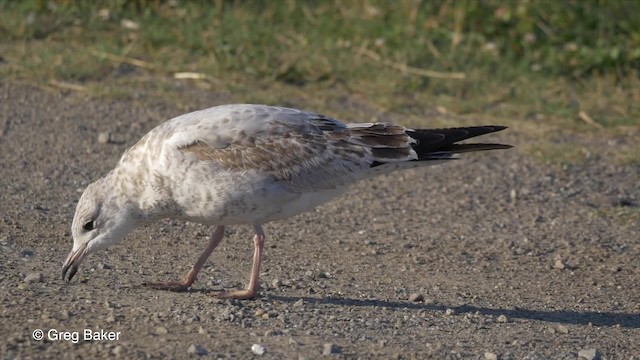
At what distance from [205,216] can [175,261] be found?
3.03 feet

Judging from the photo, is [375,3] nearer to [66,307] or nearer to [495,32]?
[495,32]

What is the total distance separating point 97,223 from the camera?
629cm

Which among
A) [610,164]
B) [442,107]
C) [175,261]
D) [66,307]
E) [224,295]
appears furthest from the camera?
[442,107]

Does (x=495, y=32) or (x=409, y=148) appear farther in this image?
(x=495, y=32)

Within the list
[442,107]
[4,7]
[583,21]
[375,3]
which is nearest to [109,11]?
[4,7]

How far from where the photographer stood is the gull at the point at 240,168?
20.1 ft

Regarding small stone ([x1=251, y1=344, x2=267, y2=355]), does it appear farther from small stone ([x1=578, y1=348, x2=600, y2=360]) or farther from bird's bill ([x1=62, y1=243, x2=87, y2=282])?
small stone ([x1=578, y1=348, x2=600, y2=360])

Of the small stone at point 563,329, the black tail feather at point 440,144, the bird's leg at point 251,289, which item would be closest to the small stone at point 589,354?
the small stone at point 563,329

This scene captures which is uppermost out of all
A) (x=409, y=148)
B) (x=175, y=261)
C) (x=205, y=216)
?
(x=409, y=148)

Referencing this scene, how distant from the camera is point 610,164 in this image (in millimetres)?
9422

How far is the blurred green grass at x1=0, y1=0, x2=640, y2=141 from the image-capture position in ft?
33.8

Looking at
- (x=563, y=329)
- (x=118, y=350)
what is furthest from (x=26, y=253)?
(x=563, y=329)

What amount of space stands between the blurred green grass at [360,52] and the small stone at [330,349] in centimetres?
454

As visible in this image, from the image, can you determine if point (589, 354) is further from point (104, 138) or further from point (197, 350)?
point (104, 138)
